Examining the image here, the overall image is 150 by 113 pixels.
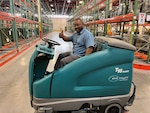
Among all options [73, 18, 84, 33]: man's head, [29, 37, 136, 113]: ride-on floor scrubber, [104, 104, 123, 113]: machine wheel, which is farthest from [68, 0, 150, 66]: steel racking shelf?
[104, 104, 123, 113]: machine wheel

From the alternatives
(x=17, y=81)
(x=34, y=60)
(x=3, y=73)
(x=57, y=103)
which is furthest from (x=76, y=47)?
(x=3, y=73)

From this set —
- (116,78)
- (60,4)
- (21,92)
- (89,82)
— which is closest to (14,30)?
(21,92)

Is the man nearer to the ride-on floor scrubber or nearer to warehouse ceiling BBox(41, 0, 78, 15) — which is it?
the ride-on floor scrubber

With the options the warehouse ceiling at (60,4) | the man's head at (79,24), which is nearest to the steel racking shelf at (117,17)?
the man's head at (79,24)

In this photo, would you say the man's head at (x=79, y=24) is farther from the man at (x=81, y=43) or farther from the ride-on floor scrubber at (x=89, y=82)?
the ride-on floor scrubber at (x=89, y=82)

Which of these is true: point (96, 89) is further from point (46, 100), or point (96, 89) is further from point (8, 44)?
point (8, 44)

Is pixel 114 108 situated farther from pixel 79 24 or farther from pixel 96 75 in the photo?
pixel 79 24

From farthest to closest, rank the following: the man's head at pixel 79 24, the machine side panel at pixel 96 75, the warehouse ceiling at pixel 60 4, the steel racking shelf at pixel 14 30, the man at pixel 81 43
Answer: the warehouse ceiling at pixel 60 4, the steel racking shelf at pixel 14 30, the man's head at pixel 79 24, the man at pixel 81 43, the machine side panel at pixel 96 75

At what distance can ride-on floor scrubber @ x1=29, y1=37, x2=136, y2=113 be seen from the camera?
166 cm

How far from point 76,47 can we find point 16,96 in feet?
4.74

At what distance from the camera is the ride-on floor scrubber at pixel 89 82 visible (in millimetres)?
1664

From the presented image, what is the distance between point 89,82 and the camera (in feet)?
5.64

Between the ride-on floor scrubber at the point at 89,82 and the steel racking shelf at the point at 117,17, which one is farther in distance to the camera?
the steel racking shelf at the point at 117,17

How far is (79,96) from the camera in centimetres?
174
